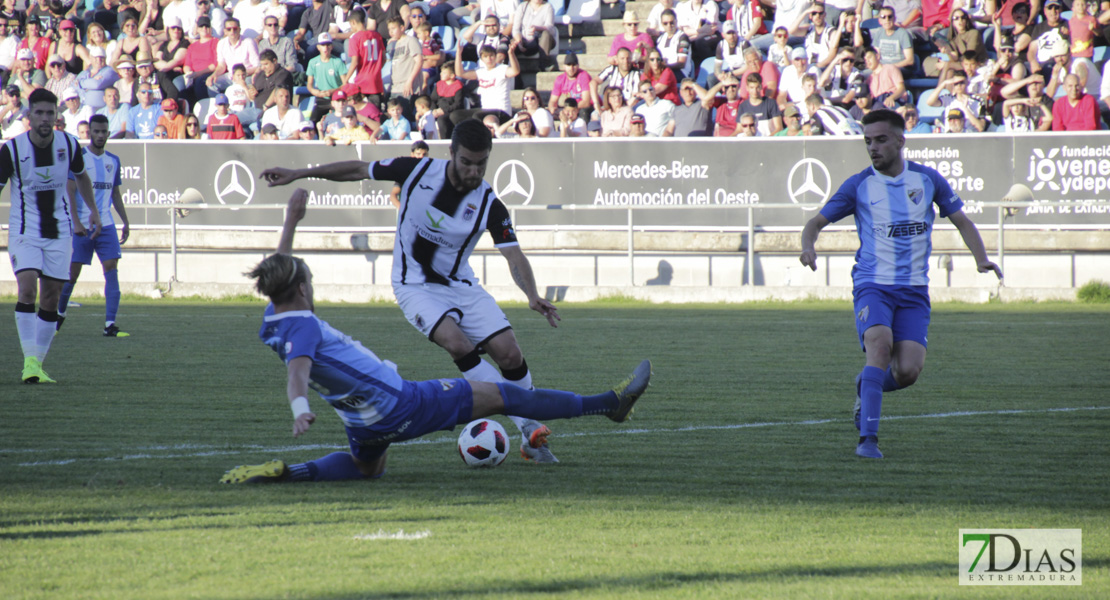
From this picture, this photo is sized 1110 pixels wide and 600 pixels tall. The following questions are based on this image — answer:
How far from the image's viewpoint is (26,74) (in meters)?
25.0

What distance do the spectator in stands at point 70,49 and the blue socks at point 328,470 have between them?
2172 centimetres

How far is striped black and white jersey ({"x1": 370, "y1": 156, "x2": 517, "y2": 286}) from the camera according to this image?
646cm

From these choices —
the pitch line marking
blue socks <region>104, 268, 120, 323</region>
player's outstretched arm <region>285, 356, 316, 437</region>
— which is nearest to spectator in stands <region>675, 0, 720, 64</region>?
blue socks <region>104, 268, 120, 323</region>

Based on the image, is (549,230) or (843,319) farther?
(549,230)

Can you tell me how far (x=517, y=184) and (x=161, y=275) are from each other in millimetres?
6318

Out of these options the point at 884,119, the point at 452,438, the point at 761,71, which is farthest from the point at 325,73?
the point at 884,119

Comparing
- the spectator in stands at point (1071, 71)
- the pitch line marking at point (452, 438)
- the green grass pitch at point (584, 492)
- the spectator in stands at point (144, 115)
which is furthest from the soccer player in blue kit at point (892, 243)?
the spectator in stands at point (144, 115)

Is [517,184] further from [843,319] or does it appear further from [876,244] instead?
[876,244]

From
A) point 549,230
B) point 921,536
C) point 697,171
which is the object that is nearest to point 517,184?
point 549,230

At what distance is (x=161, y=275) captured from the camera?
20453 mm

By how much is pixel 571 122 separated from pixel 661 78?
1711 millimetres

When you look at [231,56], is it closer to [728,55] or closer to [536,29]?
[536,29]

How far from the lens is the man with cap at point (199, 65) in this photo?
76.6 ft

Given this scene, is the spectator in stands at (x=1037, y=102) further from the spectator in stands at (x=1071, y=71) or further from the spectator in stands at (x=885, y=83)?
the spectator in stands at (x=885, y=83)
